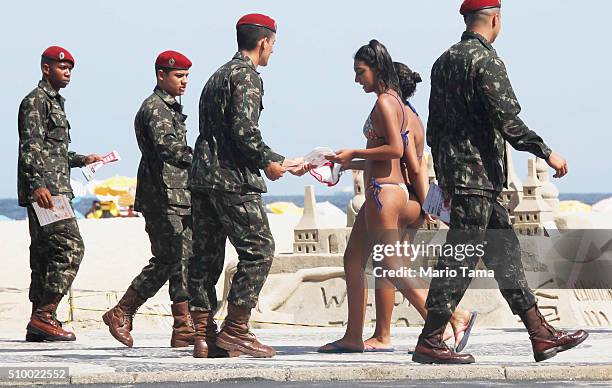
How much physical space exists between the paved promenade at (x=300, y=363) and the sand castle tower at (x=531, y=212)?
9.23 metres

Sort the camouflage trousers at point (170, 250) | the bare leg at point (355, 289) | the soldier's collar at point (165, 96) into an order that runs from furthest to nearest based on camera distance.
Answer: the soldier's collar at point (165, 96), the camouflage trousers at point (170, 250), the bare leg at point (355, 289)

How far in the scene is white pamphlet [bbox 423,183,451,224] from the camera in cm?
797

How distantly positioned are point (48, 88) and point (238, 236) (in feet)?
8.81

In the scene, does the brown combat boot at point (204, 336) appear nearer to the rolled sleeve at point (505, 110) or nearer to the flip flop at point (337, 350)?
the flip flop at point (337, 350)

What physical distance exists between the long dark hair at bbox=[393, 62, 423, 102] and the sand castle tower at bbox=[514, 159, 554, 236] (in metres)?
10.3

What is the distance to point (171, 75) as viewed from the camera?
9.62m

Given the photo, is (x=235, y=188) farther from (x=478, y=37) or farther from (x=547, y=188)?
(x=547, y=188)

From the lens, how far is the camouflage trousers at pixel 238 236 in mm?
8164

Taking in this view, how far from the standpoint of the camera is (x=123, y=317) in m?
9.72

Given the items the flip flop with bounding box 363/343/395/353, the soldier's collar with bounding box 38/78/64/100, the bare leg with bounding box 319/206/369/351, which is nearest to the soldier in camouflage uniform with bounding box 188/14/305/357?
the bare leg with bounding box 319/206/369/351

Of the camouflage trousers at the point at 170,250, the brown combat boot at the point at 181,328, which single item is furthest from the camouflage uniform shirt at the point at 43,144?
the brown combat boot at the point at 181,328

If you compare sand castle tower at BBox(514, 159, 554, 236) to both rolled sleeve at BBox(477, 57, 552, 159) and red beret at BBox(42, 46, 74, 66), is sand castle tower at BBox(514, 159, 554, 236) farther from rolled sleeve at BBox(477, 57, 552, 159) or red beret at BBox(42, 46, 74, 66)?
rolled sleeve at BBox(477, 57, 552, 159)

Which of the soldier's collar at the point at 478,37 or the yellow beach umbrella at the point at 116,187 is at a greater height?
the soldier's collar at the point at 478,37

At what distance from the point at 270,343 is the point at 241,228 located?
1.78 m
